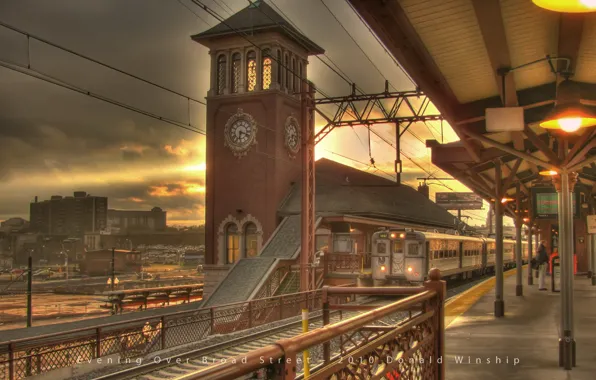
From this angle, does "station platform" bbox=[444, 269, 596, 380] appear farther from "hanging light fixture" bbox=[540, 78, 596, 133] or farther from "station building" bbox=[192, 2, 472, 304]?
"station building" bbox=[192, 2, 472, 304]

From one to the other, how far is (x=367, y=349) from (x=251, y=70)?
127 feet

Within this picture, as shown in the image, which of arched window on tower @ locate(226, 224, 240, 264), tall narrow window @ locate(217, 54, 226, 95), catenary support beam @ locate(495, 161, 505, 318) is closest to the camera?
catenary support beam @ locate(495, 161, 505, 318)

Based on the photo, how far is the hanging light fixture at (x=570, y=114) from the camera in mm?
7441

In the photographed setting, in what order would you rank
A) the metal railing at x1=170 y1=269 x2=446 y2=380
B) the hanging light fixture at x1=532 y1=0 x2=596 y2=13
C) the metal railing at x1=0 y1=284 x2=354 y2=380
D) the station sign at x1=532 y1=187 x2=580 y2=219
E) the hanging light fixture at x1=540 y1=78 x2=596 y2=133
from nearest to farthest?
the metal railing at x1=170 y1=269 x2=446 y2=380
the hanging light fixture at x1=532 y1=0 x2=596 y2=13
the hanging light fixture at x1=540 y1=78 x2=596 y2=133
the metal railing at x1=0 y1=284 x2=354 y2=380
the station sign at x1=532 y1=187 x2=580 y2=219

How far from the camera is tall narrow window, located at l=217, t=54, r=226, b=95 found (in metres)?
42.9

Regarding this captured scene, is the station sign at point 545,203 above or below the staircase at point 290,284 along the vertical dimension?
above

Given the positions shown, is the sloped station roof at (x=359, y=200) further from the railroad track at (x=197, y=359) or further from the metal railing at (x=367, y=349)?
the metal railing at (x=367, y=349)

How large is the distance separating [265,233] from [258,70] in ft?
33.9

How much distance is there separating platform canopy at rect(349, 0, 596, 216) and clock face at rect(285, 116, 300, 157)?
29.7 metres

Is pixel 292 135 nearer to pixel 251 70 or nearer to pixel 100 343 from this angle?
pixel 251 70

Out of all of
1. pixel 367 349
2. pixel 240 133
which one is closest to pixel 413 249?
pixel 240 133

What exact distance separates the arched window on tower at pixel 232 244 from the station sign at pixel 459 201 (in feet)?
262

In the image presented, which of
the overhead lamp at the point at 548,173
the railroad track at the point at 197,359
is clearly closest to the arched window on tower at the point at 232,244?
the railroad track at the point at 197,359

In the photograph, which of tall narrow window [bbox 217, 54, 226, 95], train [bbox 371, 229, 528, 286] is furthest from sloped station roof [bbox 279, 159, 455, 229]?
tall narrow window [bbox 217, 54, 226, 95]
